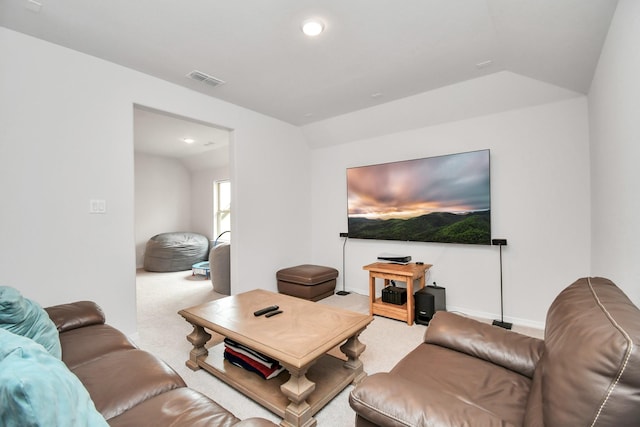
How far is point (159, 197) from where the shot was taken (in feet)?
22.3

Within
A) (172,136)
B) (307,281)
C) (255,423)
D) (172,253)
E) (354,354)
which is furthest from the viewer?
(172,253)

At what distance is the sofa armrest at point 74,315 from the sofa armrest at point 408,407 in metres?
1.89

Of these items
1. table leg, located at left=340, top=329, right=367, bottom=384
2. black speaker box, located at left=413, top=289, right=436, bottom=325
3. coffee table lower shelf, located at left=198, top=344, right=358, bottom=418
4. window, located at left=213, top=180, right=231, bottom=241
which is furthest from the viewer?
window, located at left=213, top=180, right=231, bottom=241

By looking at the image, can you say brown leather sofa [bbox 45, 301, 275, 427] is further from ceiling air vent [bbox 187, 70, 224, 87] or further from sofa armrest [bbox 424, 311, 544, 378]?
ceiling air vent [bbox 187, 70, 224, 87]

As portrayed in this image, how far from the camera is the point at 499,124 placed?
3.14 meters

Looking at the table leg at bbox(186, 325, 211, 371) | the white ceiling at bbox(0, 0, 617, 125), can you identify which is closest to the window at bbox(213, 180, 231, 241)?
A: the white ceiling at bbox(0, 0, 617, 125)

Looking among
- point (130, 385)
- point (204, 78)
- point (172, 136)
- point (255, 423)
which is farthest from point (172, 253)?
point (255, 423)

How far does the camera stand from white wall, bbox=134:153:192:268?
254 inches

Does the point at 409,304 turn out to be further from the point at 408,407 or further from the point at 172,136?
the point at 172,136

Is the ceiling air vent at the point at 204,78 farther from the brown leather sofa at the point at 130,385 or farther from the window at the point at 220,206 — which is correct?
the window at the point at 220,206

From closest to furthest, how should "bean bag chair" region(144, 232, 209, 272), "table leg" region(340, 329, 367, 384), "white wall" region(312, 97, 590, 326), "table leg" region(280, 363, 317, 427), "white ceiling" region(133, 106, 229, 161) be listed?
1. "table leg" region(280, 363, 317, 427)
2. "table leg" region(340, 329, 367, 384)
3. "white wall" region(312, 97, 590, 326)
4. "white ceiling" region(133, 106, 229, 161)
5. "bean bag chair" region(144, 232, 209, 272)

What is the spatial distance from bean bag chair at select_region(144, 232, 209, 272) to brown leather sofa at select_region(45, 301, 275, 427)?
4.32 m

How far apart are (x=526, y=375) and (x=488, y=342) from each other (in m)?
0.20

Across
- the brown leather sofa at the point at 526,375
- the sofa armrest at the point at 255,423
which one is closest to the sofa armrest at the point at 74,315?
the sofa armrest at the point at 255,423
